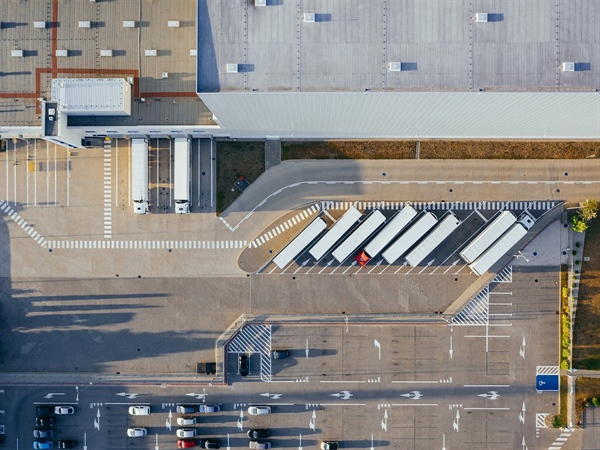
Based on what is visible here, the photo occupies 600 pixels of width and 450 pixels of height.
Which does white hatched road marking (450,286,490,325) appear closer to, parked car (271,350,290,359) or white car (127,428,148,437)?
parked car (271,350,290,359)

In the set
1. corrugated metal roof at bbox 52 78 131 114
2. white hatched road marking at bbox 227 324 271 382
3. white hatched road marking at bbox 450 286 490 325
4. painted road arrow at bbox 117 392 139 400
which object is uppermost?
corrugated metal roof at bbox 52 78 131 114

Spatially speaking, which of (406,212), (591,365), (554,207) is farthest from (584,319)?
(406,212)

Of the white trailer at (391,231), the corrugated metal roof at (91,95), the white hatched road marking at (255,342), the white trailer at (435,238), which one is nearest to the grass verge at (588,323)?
the white trailer at (435,238)

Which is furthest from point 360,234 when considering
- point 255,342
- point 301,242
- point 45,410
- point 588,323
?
point 45,410

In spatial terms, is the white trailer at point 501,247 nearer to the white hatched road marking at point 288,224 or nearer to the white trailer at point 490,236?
the white trailer at point 490,236

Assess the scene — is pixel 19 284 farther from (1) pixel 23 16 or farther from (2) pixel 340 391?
(2) pixel 340 391

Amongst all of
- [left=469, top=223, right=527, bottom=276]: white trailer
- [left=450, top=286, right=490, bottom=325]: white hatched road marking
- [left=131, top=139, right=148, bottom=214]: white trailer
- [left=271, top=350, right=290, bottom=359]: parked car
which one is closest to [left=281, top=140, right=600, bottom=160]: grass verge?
[left=469, top=223, right=527, bottom=276]: white trailer
